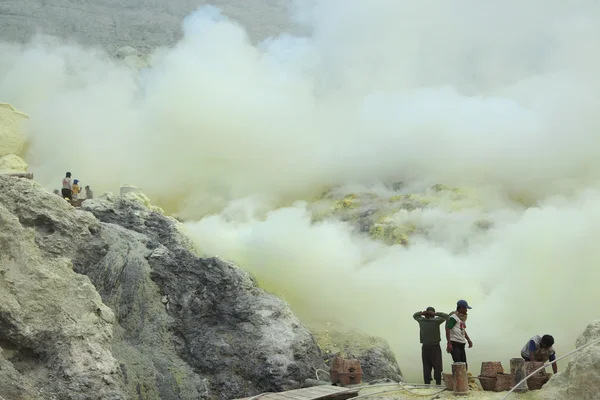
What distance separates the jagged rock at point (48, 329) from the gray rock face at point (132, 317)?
0.01m

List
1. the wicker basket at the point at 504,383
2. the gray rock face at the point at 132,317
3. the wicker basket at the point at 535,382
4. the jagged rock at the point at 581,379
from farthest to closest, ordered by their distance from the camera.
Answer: the wicker basket at the point at 504,383
the gray rock face at the point at 132,317
the wicker basket at the point at 535,382
the jagged rock at the point at 581,379

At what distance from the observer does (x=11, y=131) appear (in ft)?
70.4

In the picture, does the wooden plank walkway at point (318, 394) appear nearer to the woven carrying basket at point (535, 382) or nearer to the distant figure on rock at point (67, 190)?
the woven carrying basket at point (535, 382)

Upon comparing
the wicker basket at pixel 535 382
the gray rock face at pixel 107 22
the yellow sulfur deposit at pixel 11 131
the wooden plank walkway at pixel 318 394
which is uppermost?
the gray rock face at pixel 107 22

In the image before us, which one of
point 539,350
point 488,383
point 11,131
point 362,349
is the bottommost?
point 488,383

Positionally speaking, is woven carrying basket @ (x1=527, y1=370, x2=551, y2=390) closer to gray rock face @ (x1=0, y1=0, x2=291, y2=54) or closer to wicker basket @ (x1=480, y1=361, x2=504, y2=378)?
wicker basket @ (x1=480, y1=361, x2=504, y2=378)

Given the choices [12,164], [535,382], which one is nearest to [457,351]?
[535,382]

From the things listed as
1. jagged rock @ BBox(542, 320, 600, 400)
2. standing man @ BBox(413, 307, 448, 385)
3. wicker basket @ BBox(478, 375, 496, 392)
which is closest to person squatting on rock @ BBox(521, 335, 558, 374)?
wicker basket @ BBox(478, 375, 496, 392)

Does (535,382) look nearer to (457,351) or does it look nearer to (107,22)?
(457,351)

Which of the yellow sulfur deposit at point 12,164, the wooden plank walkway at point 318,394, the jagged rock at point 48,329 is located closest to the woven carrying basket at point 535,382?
the wooden plank walkway at point 318,394

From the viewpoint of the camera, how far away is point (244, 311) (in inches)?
374

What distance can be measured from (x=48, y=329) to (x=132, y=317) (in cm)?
192

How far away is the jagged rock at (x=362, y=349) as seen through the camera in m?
10.1

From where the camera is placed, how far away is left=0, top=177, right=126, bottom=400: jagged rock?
262 inches
